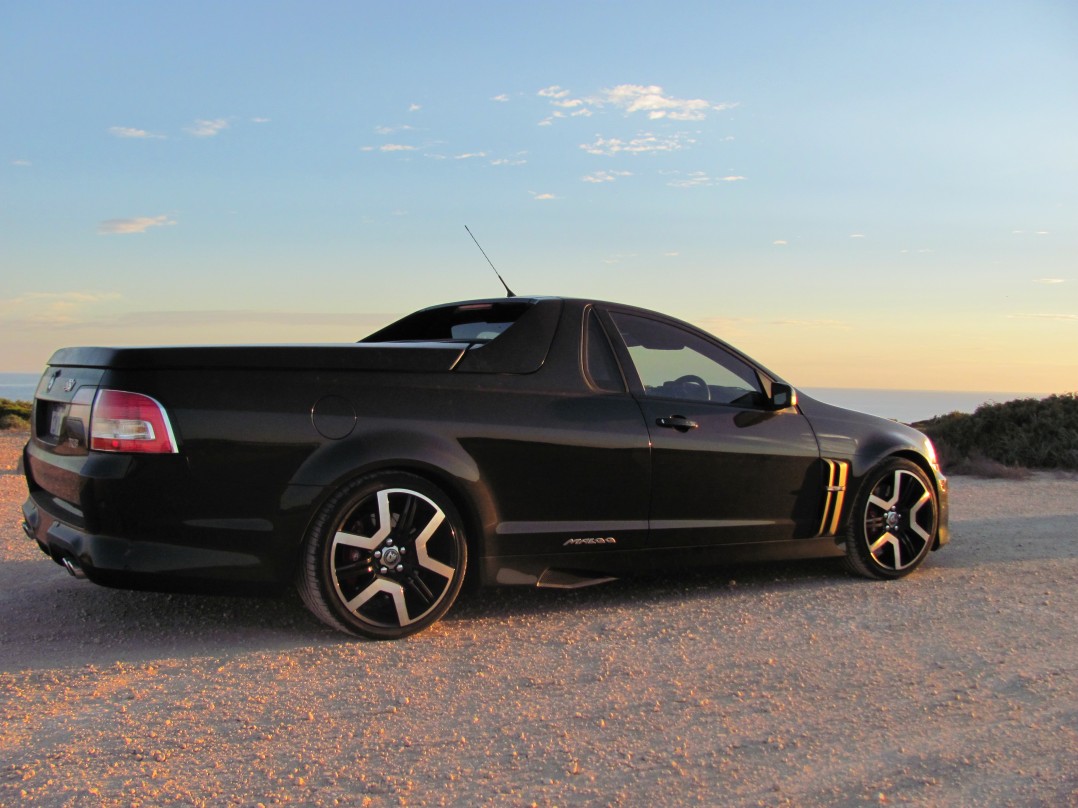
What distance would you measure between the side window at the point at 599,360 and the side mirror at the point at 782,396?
0.99 m

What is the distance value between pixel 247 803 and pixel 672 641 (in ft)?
7.12

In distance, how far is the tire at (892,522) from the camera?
580 centimetres

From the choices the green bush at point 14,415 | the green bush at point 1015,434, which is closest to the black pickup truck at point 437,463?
the green bush at point 1015,434

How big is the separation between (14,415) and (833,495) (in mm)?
20065

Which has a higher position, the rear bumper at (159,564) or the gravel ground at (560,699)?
the rear bumper at (159,564)

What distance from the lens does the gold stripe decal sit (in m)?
5.69

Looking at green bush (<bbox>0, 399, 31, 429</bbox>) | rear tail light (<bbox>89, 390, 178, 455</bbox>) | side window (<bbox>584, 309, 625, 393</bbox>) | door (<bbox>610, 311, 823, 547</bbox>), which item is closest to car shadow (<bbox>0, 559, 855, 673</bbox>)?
door (<bbox>610, 311, 823, 547</bbox>)

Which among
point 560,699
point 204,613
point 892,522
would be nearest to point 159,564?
point 204,613

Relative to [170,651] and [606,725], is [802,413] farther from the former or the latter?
[170,651]

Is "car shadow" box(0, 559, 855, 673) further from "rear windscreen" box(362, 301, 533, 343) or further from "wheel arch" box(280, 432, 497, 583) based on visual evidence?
"rear windscreen" box(362, 301, 533, 343)

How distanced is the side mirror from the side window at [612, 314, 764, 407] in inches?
2.7

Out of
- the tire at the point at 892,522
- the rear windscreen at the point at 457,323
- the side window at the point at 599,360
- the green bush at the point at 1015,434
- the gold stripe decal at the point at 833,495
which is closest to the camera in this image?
the side window at the point at 599,360

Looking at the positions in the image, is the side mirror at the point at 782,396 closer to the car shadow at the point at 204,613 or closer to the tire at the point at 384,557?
the car shadow at the point at 204,613

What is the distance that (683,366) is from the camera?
5.46 metres
